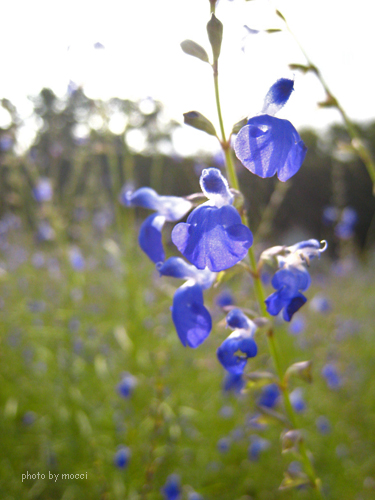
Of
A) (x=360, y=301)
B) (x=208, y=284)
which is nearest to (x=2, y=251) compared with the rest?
(x=360, y=301)

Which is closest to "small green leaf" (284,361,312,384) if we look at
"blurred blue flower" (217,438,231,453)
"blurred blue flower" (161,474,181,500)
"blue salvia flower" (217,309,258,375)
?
"blue salvia flower" (217,309,258,375)

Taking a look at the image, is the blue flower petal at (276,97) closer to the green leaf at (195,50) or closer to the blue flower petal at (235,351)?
the green leaf at (195,50)

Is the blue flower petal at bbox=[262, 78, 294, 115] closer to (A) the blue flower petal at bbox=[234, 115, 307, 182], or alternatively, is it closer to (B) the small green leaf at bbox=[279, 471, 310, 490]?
(A) the blue flower petal at bbox=[234, 115, 307, 182]

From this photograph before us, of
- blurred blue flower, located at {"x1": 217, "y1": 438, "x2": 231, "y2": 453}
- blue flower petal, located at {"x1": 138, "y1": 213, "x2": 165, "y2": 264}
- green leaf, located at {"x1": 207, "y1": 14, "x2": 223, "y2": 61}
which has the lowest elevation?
blurred blue flower, located at {"x1": 217, "y1": 438, "x2": 231, "y2": 453}

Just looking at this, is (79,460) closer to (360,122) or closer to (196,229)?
(196,229)

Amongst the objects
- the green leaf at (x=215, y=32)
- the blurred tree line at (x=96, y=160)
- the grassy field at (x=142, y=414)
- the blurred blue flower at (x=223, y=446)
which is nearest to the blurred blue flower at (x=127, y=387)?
the grassy field at (x=142, y=414)

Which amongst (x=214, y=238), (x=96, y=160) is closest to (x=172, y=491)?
(x=214, y=238)
